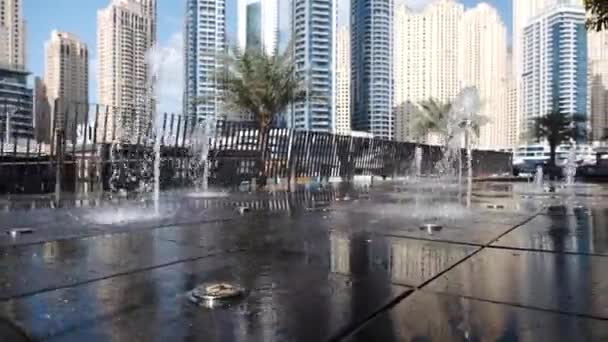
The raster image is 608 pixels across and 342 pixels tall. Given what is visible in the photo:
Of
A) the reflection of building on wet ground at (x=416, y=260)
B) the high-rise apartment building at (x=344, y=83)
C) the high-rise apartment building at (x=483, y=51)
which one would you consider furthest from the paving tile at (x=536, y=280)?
the high-rise apartment building at (x=344, y=83)

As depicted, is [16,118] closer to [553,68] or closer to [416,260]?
[416,260]

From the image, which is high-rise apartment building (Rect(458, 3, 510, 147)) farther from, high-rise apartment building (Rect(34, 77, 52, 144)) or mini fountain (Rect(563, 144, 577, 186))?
high-rise apartment building (Rect(34, 77, 52, 144))

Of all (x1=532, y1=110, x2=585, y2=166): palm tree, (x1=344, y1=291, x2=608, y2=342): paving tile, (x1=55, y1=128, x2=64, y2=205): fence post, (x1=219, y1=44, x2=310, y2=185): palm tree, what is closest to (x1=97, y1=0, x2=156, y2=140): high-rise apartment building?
(x1=219, y1=44, x2=310, y2=185): palm tree


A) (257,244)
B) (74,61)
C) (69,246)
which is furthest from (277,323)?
(74,61)

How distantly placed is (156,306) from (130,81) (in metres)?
20.5

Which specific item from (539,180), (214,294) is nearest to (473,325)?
(214,294)

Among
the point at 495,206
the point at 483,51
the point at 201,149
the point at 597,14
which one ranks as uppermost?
the point at 483,51

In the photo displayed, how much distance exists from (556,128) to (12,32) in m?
45.5

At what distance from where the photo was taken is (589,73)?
5575cm

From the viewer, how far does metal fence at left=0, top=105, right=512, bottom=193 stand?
12875mm

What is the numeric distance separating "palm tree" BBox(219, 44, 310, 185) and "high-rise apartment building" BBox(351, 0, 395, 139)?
28909mm

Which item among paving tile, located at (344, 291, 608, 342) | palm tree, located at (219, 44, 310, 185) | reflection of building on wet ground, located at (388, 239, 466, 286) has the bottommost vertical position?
paving tile, located at (344, 291, 608, 342)

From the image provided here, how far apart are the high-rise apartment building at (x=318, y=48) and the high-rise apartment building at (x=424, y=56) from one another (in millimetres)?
7393

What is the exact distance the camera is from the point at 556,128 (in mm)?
42656
